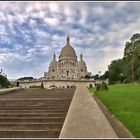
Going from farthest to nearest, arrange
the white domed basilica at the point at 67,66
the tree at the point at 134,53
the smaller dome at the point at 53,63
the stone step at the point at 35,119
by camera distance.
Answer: the smaller dome at the point at 53,63 < the white domed basilica at the point at 67,66 < the tree at the point at 134,53 < the stone step at the point at 35,119

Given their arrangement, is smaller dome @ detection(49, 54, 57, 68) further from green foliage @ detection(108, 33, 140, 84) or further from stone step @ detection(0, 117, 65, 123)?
stone step @ detection(0, 117, 65, 123)

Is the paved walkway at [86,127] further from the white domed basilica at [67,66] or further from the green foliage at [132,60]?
the white domed basilica at [67,66]

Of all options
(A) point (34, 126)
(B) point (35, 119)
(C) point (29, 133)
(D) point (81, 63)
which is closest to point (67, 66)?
(D) point (81, 63)

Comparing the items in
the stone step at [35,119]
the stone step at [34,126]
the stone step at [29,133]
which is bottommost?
the stone step at [29,133]

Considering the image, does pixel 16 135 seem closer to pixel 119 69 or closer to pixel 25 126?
pixel 25 126

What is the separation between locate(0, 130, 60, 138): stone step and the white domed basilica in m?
107

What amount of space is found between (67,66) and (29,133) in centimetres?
11012

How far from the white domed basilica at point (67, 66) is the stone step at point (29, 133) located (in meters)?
107

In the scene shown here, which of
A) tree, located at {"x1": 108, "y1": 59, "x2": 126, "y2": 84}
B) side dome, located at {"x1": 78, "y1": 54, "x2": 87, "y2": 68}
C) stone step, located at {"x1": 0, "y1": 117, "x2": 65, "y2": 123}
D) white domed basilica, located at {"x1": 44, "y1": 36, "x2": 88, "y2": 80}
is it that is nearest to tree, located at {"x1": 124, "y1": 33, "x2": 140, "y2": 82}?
tree, located at {"x1": 108, "y1": 59, "x2": 126, "y2": 84}

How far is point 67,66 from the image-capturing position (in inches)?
4567

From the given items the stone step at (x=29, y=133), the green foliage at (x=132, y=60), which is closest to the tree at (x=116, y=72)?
the green foliage at (x=132, y=60)

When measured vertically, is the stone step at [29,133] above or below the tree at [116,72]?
Result: below

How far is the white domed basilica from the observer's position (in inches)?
4545

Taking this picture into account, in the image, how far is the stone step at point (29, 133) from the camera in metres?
5.83
